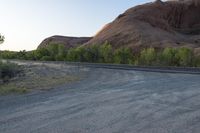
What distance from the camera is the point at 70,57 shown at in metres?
59.5

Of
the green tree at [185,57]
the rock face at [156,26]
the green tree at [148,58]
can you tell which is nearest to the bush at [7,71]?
the green tree at [185,57]

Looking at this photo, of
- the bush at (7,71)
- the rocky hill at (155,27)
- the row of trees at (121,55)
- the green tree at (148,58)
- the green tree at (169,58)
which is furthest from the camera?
the rocky hill at (155,27)

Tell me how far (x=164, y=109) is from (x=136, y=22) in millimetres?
→ 71080

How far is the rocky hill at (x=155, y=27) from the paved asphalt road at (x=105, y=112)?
163 ft

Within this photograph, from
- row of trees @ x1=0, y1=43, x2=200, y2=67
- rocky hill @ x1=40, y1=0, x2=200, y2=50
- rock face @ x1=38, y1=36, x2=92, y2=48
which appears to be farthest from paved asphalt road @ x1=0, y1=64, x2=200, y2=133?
rock face @ x1=38, y1=36, x2=92, y2=48

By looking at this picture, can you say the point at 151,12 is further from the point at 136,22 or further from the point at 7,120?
the point at 7,120

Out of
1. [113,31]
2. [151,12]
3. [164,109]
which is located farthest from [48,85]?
[151,12]

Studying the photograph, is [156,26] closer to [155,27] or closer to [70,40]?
[155,27]

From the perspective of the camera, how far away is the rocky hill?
70250mm

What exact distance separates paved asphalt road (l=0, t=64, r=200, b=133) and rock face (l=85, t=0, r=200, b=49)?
4947 cm

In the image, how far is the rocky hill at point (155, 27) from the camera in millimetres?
70250

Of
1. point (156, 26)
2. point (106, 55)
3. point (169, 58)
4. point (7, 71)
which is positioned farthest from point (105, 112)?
point (156, 26)

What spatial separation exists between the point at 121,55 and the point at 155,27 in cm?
3258

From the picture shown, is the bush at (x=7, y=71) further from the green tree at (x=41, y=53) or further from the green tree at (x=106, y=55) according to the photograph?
the green tree at (x=41, y=53)
